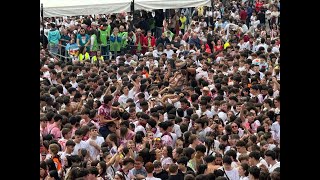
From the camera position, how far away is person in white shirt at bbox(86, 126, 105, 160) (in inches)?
446

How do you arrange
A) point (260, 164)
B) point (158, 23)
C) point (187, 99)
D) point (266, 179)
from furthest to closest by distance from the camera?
point (158, 23)
point (187, 99)
point (260, 164)
point (266, 179)

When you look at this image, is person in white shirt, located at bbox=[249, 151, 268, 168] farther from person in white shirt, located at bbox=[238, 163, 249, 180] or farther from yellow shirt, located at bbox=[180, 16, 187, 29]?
yellow shirt, located at bbox=[180, 16, 187, 29]

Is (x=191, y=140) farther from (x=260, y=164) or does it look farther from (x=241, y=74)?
(x=241, y=74)

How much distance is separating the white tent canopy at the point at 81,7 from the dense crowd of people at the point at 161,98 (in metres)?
1.22

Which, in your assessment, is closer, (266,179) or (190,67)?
(266,179)

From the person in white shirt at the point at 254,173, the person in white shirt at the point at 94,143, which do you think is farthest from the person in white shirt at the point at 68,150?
the person in white shirt at the point at 254,173

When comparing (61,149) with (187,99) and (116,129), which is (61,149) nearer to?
(116,129)

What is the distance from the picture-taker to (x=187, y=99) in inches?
595

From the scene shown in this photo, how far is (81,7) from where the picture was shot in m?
22.0

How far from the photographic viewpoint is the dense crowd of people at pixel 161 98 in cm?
1045
